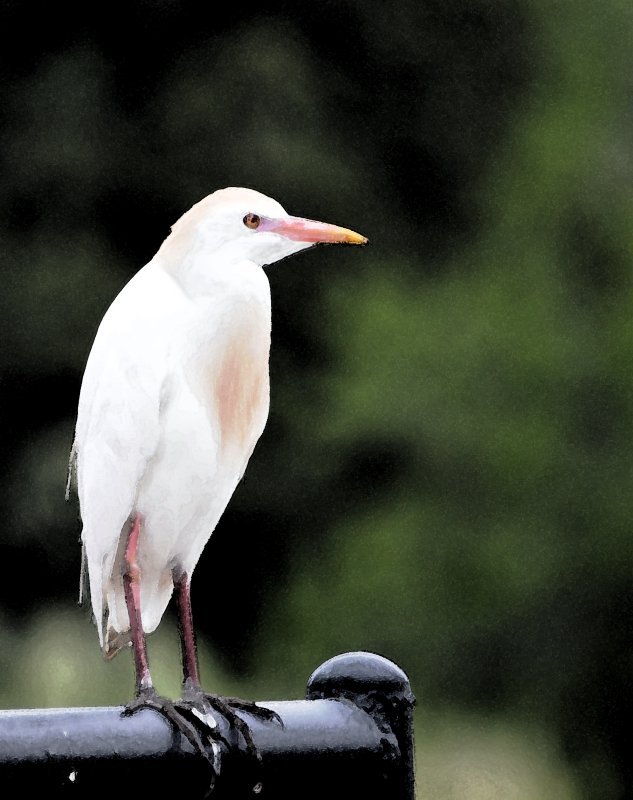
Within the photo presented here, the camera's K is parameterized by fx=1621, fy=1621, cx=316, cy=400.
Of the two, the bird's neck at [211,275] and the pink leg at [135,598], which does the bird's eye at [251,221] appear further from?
the pink leg at [135,598]

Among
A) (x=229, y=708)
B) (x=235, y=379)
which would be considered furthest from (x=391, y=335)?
(x=229, y=708)

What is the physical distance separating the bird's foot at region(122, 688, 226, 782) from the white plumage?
0.26 metres

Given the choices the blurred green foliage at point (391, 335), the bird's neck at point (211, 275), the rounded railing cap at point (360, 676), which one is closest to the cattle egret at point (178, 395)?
the bird's neck at point (211, 275)

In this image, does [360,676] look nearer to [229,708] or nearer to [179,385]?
[229,708]

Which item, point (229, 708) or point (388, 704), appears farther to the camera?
point (229, 708)

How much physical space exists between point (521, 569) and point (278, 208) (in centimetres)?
500

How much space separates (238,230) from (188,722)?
1.82 ft

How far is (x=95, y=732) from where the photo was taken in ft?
3.92

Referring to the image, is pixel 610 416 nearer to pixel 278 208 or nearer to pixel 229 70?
pixel 229 70

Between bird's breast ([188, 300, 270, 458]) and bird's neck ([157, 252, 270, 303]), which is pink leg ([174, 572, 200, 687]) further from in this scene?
bird's neck ([157, 252, 270, 303])

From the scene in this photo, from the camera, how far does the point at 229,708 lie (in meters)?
1.54

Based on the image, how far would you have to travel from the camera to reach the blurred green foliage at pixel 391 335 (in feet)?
21.4

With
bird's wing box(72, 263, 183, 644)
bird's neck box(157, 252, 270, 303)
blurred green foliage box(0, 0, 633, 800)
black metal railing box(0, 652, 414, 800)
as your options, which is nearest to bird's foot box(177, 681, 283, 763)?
black metal railing box(0, 652, 414, 800)

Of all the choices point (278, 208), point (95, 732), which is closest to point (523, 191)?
point (278, 208)
